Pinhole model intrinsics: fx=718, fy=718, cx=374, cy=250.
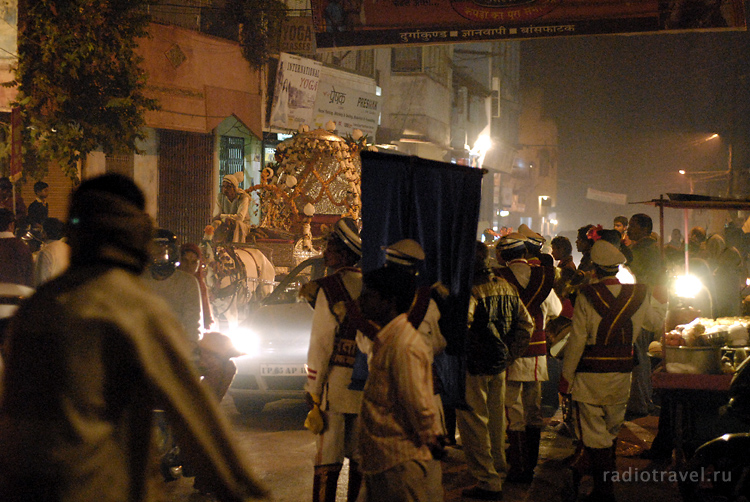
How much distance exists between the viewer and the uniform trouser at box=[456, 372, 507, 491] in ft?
19.4

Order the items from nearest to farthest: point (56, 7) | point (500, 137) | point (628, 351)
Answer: point (628, 351) < point (56, 7) < point (500, 137)

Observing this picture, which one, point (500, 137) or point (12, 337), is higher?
point (500, 137)

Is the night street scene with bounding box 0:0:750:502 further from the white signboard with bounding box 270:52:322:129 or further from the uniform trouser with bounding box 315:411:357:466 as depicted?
the white signboard with bounding box 270:52:322:129

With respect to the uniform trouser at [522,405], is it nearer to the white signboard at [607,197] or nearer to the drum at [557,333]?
the drum at [557,333]

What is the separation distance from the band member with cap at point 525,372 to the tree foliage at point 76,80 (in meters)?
9.83

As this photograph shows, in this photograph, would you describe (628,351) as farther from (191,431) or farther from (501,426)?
(191,431)

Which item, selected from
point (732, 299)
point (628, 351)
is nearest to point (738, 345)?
point (628, 351)

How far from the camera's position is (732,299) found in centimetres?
1062

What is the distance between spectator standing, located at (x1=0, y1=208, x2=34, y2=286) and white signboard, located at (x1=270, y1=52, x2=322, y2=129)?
17.3m

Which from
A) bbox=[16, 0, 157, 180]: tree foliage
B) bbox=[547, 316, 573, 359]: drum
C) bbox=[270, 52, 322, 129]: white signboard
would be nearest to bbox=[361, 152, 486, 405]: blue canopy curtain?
bbox=[547, 316, 573, 359]: drum

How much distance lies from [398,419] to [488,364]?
281 cm

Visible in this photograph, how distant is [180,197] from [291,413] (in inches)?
548

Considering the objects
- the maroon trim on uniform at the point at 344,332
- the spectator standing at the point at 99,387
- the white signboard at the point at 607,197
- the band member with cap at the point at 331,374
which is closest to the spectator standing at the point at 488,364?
the band member with cap at the point at 331,374

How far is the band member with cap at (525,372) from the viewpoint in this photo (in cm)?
653
